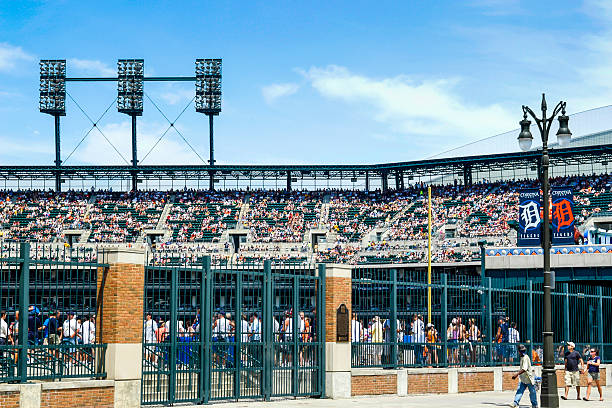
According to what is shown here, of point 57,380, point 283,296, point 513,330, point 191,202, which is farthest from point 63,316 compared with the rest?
point 191,202

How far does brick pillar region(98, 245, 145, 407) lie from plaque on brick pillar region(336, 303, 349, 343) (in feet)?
20.9

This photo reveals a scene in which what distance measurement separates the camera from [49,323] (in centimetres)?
1741

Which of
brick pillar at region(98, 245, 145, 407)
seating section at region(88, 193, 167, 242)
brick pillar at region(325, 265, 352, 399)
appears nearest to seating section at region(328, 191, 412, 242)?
seating section at region(88, 193, 167, 242)

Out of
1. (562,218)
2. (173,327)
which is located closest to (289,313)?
(173,327)

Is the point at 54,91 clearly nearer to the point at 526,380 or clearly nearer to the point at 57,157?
the point at 57,157

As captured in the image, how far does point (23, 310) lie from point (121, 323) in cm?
221

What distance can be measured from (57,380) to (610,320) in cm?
2471

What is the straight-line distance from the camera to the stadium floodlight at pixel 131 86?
83562 millimetres

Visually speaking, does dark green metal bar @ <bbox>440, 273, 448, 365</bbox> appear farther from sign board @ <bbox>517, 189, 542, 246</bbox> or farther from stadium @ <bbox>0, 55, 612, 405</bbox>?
sign board @ <bbox>517, 189, 542, 246</bbox>

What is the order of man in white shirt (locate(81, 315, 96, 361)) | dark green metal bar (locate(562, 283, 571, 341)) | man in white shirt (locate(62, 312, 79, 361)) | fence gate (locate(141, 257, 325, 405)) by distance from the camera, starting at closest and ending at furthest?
man in white shirt (locate(62, 312, 79, 361)) → man in white shirt (locate(81, 315, 96, 361)) → fence gate (locate(141, 257, 325, 405)) → dark green metal bar (locate(562, 283, 571, 341))

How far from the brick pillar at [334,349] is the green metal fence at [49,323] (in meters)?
6.73

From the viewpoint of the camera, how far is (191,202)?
81.2 m

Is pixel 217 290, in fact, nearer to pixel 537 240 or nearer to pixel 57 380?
pixel 57 380

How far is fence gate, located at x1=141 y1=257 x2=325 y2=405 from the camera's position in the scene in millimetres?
19344
